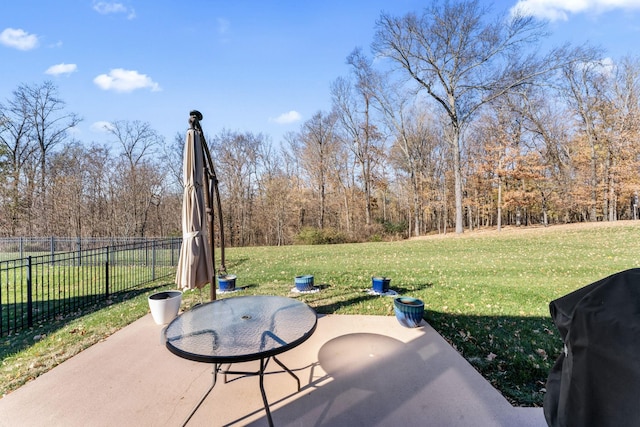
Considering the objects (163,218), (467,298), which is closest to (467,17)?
(467,298)

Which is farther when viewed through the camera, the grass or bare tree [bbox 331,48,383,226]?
bare tree [bbox 331,48,383,226]

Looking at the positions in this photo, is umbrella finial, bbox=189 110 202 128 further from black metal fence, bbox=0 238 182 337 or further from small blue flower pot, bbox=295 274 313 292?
small blue flower pot, bbox=295 274 313 292

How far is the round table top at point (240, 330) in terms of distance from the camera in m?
1.65

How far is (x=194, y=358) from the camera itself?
1617 mm

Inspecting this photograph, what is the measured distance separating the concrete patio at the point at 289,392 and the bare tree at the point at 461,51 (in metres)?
15.2

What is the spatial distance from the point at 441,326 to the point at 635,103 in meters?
25.1

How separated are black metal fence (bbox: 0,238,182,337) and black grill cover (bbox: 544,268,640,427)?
5.90m

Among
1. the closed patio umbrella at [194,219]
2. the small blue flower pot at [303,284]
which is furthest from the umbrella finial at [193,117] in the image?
the small blue flower pot at [303,284]

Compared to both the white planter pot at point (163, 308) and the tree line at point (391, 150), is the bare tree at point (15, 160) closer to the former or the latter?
the tree line at point (391, 150)

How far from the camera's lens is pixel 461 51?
15.6 m

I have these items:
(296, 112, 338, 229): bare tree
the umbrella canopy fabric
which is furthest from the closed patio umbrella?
(296, 112, 338, 229): bare tree

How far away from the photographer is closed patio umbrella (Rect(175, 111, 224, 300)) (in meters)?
2.78

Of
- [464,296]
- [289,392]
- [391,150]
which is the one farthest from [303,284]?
[391,150]

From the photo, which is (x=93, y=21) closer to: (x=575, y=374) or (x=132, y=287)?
(x=132, y=287)
